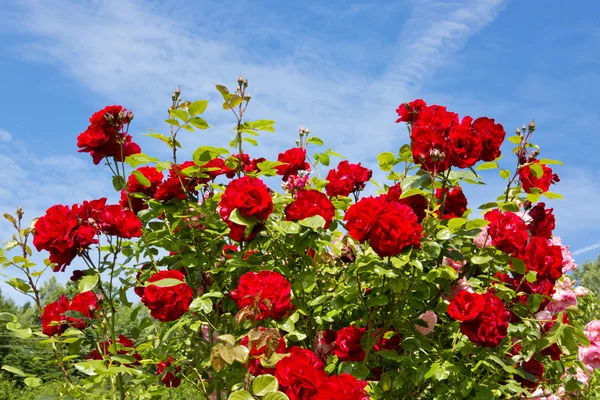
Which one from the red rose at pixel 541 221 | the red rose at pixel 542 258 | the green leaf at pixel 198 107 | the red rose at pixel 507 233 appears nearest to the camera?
the red rose at pixel 507 233

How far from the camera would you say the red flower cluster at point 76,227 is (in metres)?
2.40

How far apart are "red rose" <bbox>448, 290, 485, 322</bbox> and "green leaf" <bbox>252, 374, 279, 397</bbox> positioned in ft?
3.04

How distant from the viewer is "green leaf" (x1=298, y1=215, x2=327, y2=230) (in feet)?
7.11

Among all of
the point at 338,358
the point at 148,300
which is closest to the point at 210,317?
the point at 148,300

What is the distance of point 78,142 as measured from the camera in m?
2.60

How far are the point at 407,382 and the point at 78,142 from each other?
186 centimetres

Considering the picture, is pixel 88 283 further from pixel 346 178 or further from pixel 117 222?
pixel 346 178

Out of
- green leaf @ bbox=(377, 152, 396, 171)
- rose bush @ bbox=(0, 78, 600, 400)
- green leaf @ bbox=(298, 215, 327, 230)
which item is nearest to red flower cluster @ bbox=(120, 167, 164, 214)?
rose bush @ bbox=(0, 78, 600, 400)

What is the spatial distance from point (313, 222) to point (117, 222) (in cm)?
92

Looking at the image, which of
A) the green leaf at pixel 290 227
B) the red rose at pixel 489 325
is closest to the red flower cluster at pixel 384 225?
the green leaf at pixel 290 227

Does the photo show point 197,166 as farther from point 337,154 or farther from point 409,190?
point 409,190

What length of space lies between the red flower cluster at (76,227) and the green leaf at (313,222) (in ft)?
2.73

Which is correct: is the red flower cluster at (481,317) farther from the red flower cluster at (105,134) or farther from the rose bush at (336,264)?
the red flower cluster at (105,134)

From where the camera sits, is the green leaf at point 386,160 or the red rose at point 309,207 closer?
the red rose at point 309,207
